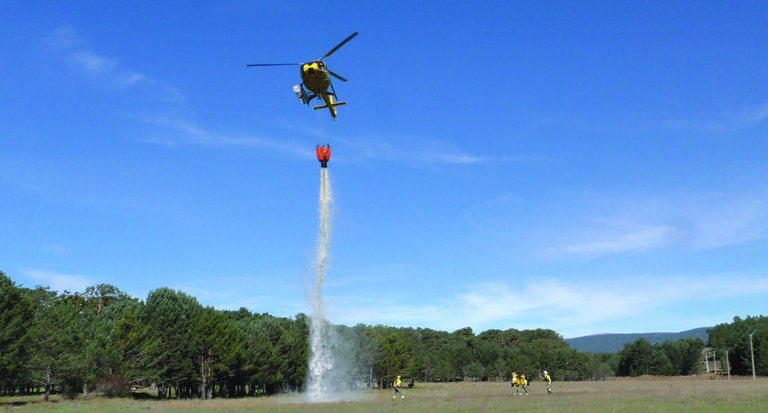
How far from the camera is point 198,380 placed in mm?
90500

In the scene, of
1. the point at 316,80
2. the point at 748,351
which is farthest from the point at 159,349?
the point at 748,351

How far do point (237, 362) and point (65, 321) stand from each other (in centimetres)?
2528

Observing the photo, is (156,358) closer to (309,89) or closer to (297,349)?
(297,349)

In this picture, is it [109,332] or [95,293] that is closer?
[109,332]

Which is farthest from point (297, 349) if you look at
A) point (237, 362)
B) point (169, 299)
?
point (169, 299)

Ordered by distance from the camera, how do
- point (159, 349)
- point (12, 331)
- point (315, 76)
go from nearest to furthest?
point (315, 76) < point (12, 331) < point (159, 349)

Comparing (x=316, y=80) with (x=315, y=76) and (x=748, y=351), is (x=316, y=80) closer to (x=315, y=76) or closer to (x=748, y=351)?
(x=315, y=76)

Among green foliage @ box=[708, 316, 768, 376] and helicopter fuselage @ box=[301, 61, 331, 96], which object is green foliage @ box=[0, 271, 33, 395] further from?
green foliage @ box=[708, 316, 768, 376]

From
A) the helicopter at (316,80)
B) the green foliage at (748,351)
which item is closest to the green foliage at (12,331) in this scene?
the helicopter at (316,80)

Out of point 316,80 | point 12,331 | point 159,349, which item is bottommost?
point 159,349

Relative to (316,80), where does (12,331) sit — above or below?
below

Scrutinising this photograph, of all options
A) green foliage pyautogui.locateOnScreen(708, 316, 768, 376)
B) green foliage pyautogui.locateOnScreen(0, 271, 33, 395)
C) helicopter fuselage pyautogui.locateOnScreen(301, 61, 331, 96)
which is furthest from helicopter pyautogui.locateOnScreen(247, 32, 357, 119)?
green foliage pyautogui.locateOnScreen(708, 316, 768, 376)

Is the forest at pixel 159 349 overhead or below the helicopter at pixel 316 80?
below

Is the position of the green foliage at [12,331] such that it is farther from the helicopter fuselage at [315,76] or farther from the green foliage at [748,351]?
the green foliage at [748,351]
